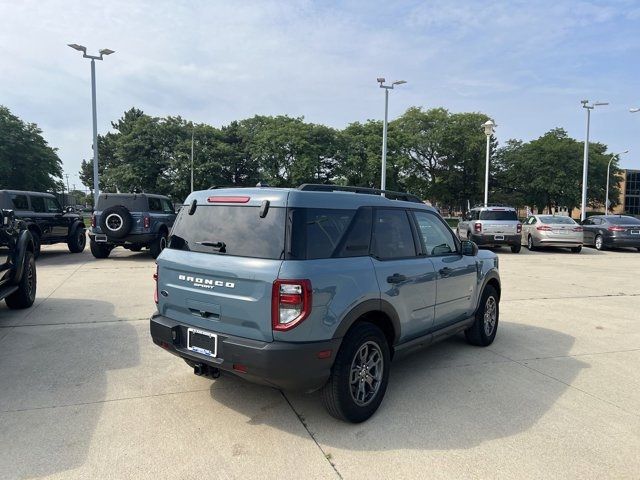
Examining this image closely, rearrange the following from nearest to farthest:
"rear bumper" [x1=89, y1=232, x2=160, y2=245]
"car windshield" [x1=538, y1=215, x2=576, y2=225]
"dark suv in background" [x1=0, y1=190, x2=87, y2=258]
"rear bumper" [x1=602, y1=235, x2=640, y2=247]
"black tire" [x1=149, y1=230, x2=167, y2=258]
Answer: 1. "dark suv in background" [x1=0, y1=190, x2=87, y2=258]
2. "rear bumper" [x1=89, y1=232, x2=160, y2=245]
3. "black tire" [x1=149, y1=230, x2=167, y2=258]
4. "car windshield" [x1=538, y1=215, x2=576, y2=225]
5. "rear bumper" [x1=602, y1=235, x2=640, y2=247]

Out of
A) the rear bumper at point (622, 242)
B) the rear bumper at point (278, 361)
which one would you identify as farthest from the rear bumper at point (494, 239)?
the rear bumper at point (278, 361)

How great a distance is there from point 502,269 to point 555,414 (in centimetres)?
963

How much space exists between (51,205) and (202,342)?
12655 mm

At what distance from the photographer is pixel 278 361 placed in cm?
306

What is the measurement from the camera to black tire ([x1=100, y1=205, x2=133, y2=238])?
1256 cm

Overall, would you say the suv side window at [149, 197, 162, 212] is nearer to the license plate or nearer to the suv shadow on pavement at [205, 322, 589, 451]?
the suv shadow on pavement at [205, 322, 589, 451]

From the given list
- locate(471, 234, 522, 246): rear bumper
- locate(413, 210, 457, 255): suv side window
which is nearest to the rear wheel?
locate(471, 234, 522, 246): rear bumper

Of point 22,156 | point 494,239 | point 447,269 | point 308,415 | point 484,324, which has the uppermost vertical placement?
point 22,156

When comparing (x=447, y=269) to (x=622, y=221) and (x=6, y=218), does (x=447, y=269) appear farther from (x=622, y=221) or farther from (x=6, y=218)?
(x=622, y=221)

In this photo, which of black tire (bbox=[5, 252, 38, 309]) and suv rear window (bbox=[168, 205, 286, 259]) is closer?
suv rear window (bbox=[168, 205, 286, 259])

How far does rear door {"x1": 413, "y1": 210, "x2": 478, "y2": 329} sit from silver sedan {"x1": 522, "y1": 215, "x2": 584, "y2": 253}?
14.8 metres

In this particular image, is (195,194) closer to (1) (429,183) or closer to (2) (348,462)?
(2) (348,462)

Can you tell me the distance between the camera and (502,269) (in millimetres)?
12891

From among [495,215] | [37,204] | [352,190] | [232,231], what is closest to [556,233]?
[495,215]
